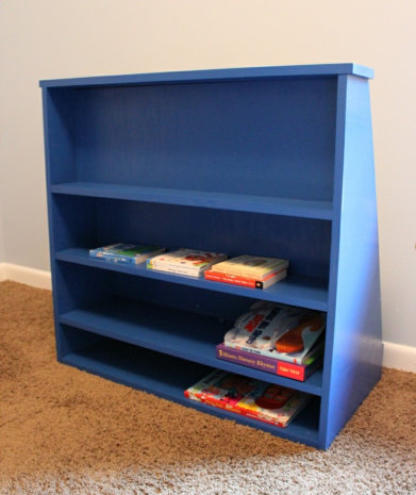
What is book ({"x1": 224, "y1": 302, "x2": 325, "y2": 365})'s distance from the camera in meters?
1.47

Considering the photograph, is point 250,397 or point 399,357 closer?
point 250,397

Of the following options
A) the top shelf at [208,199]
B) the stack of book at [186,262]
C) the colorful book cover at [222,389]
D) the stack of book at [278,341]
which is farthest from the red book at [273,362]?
the top shelf at [208,199]

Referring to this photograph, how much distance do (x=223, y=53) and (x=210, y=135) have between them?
436mm

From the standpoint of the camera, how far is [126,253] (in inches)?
69.2

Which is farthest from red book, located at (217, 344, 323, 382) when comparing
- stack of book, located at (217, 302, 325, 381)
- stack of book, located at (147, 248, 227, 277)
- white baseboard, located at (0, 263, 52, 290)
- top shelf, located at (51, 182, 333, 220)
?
white baseboard, located at (0, 263, 52, 290)

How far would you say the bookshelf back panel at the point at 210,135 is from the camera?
1.52 meters

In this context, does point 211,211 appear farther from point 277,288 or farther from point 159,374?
point 159,374

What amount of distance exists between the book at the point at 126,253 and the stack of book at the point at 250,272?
0.28 metres

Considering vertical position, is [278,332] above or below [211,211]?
below

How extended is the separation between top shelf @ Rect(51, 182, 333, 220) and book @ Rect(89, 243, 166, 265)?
0.64 ft

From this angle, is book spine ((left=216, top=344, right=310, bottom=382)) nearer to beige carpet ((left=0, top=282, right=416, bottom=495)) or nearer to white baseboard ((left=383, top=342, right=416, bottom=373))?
beige carpet ((left=0, top=282, right=416, bottom=495))

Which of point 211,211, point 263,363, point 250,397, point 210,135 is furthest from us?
point 211,211

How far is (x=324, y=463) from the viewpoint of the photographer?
1356mm

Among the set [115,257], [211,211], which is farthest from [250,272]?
[115,257]
